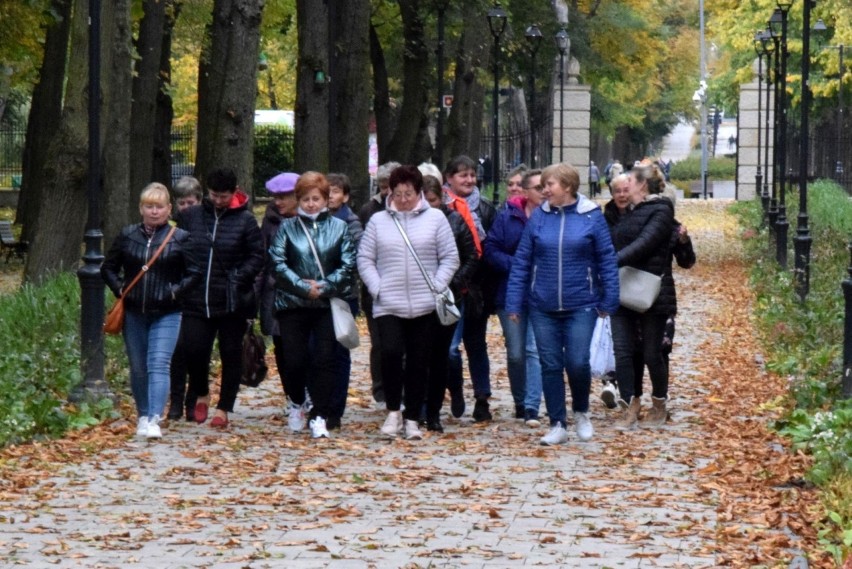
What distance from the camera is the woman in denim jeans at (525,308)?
12.2 metres

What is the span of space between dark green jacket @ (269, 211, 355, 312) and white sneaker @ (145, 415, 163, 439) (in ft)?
3.64

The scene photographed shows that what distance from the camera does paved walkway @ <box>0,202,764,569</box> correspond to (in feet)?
25.6

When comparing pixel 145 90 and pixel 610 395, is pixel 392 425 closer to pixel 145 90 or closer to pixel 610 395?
pixel 610 395

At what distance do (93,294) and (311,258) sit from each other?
6.52ft

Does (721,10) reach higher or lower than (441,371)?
higher

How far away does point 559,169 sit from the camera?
1120cm

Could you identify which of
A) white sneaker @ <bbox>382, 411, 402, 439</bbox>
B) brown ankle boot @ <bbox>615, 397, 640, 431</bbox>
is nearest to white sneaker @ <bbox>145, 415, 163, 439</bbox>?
white sneaker @ <bbox>382, 411, 402, 439</bbox>

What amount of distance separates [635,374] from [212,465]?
3428mm

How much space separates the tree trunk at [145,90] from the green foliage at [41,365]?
32.1ft

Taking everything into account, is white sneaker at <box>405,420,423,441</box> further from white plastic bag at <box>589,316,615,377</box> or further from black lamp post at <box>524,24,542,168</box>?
black lamp post at <box>524,24,542,168</box>

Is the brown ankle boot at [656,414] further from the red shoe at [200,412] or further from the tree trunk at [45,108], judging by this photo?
the tree trunk at [45,108]

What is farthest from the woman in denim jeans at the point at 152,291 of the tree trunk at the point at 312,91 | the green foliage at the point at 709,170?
the green foliage at the point at 709,170

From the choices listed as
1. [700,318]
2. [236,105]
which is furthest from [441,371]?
[700,318]

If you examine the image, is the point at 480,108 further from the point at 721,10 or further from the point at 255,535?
the point at 255,535
